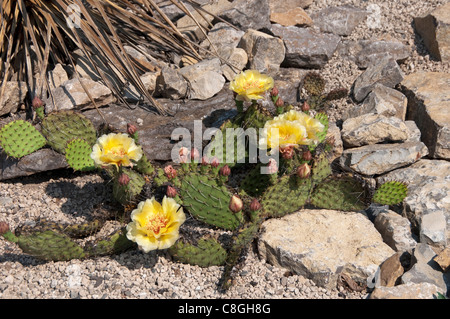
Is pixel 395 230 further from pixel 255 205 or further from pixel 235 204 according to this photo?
pixel 235 204

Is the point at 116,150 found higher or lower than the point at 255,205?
higher

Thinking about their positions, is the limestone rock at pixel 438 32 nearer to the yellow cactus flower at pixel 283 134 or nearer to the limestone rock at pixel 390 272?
the yellow cactus flower at pixel 283 134

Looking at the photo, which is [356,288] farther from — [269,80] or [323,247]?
[269,80]

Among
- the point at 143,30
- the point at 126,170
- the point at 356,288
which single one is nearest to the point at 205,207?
the point at 126,170

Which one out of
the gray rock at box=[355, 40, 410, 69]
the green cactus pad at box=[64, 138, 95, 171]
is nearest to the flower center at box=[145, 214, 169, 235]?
the green cactus pad at box=[64, 138, 95, 171]

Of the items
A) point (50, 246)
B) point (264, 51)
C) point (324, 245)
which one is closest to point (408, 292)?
point (324, 245)

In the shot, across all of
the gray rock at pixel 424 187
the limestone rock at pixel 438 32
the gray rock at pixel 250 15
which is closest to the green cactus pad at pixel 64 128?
the gray rock at pixel 250 15

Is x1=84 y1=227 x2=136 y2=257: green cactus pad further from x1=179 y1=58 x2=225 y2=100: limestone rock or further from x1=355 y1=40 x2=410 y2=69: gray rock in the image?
x1=355 y1=40 x2=410 y2=69: gray rock
